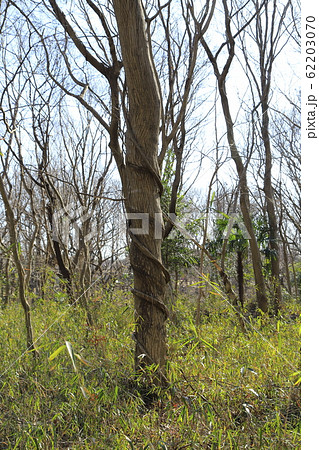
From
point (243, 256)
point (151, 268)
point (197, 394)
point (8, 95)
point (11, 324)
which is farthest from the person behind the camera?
point (243, 256)

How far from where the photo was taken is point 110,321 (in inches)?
107

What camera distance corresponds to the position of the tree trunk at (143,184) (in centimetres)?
203

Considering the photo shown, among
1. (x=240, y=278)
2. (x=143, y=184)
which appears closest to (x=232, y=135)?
(x=240, y=278)

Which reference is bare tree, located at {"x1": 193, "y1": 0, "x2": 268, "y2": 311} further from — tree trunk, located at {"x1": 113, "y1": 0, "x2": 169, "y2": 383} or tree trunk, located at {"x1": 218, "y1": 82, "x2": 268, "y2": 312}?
tree trunk, located at {"x1": 113, "y1": 0, "x2": 169, "y2": 383}

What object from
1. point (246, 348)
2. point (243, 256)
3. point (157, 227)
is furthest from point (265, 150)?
point (157, 227)

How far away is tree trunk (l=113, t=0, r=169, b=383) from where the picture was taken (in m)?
2.03

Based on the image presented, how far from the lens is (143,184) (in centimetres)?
208

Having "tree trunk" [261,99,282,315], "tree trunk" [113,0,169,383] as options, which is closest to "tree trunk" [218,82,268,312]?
"tree trunk" [261,99,282,315]

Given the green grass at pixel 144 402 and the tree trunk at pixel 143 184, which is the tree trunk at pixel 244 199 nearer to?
the tree trunk at pixel 143 184

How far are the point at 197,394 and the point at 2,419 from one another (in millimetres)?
900

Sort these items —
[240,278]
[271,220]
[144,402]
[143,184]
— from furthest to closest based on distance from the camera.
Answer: [271,220] < [240,278] < [143,184] < [144,402]

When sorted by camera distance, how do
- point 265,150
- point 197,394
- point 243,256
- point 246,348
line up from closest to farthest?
1. point 197,394
2. point 246,348
3. point 243,256
4. point 265,150

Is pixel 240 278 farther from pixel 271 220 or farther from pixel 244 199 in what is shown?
pixel 271 220
